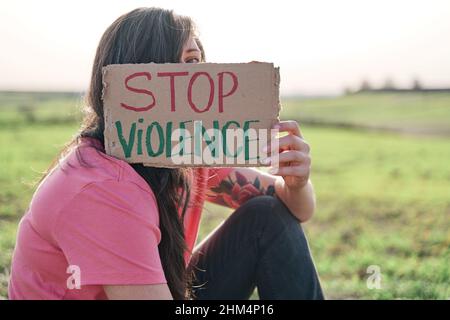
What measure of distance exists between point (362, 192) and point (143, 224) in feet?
17.1

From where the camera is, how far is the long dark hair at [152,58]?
207cm

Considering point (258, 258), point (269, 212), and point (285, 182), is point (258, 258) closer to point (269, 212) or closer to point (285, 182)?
point (269, 212)

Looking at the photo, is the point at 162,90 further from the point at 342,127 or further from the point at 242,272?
the point at 342,127

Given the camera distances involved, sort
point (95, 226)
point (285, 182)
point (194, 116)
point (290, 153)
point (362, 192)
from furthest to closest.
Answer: point (362, 192) < point (285, 182) < point (290, 153) < point (194, 116) < point (95, 226)

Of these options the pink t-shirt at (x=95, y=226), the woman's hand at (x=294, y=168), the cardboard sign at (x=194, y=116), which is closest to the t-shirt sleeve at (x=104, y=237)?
the pink t-shirt at (x=95, y=226)

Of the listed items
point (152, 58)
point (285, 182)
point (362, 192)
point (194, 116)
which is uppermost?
point (152, 58)

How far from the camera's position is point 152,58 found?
6.82 ft

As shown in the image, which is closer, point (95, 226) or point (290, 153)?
point (95, 226)

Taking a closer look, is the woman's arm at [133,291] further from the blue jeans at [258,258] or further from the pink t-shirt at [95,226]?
the blue jeans at [258,258]

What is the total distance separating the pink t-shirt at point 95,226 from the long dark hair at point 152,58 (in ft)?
0.36

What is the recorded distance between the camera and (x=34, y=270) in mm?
2037

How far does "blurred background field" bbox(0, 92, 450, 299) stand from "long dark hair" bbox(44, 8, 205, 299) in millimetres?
235

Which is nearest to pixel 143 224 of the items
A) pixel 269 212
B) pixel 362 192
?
pixel 269 212

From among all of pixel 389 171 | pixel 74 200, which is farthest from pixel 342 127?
pixel 74 200
